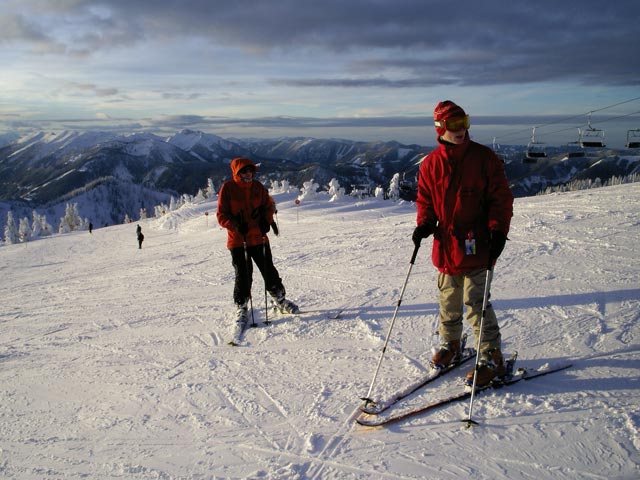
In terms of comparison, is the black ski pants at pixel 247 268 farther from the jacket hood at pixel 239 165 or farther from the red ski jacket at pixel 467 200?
the red ski jacket at pixel 467 200

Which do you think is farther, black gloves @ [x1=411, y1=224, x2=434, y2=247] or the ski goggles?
black gloves @ [x1=411, y1=224, x2=434, y2=247]

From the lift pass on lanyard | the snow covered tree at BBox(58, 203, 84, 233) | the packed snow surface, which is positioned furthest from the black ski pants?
the snow covered tree at BBox(58, 203, 84, 233)

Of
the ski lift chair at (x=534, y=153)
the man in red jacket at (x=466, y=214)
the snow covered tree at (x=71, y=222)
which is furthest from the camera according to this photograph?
the snow covered tree at (x=71, y=222)

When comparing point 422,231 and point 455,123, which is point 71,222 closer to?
point 422,231

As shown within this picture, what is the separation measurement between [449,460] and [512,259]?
5927 millimetres

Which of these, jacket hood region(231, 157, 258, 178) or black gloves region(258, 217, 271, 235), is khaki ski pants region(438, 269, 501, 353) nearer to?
black gloves region(258, 217, 271, 235)

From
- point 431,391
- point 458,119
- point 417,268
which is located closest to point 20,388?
point 431,391

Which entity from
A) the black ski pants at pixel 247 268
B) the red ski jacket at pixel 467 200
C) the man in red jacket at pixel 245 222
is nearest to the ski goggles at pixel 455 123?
the red ski jacket at pixel 467 200

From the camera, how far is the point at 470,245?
11.9 feet

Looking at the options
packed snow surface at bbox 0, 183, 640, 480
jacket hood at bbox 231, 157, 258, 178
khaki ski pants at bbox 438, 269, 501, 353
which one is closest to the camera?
packed snow surface at bbox 0, 183, 640, 480

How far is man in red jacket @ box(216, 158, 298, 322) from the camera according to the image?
5.77 metres

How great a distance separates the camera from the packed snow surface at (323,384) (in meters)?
3.02

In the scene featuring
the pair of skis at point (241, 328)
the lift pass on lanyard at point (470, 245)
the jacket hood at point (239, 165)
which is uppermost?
the jacket hood at point (239, 165)

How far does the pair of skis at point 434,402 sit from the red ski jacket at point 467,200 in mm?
1028
